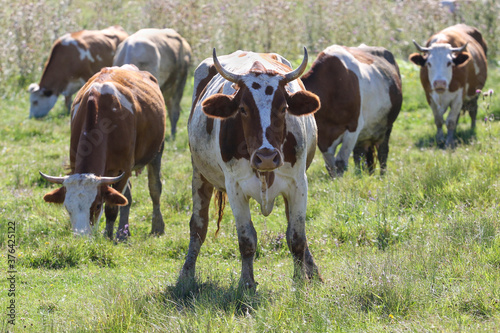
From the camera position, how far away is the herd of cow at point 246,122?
203 inches

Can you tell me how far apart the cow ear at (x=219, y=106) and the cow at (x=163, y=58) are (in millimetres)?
7624

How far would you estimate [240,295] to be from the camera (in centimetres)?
492

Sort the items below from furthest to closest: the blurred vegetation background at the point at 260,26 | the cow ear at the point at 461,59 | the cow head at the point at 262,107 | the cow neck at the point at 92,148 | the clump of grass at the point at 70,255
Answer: the blurred vegetation background at the point at 260,26 → the cow ear at the point at 461,59 → the cow neck at the point at 92,148 → the clump of grass at the point at 70,255 → the cow head at the point at 262,107

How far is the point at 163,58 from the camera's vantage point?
13164 mm

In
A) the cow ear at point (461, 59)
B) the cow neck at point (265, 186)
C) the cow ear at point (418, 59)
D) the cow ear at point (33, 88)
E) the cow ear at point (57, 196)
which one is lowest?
the cow ear at point (33, 88)

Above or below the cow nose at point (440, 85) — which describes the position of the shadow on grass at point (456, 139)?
below

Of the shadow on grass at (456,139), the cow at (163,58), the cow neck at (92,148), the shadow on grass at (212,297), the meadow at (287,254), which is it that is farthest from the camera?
the cow at (163,58)

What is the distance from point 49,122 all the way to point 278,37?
20.8 feet

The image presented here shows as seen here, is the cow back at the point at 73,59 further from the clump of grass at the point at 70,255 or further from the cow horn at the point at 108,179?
the clump of grass at the point at 70,255

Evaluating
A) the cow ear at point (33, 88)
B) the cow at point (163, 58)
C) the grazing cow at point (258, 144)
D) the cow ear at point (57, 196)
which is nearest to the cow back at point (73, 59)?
the cow ear at point (33, 88)

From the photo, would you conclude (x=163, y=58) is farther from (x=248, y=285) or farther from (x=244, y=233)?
(x=248, y=285)

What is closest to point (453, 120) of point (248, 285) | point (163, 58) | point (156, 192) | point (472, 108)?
point (472, 108)

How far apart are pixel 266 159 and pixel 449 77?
8147 mm

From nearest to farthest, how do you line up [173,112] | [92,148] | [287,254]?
[287,254] → [92,148] → [173,112]
